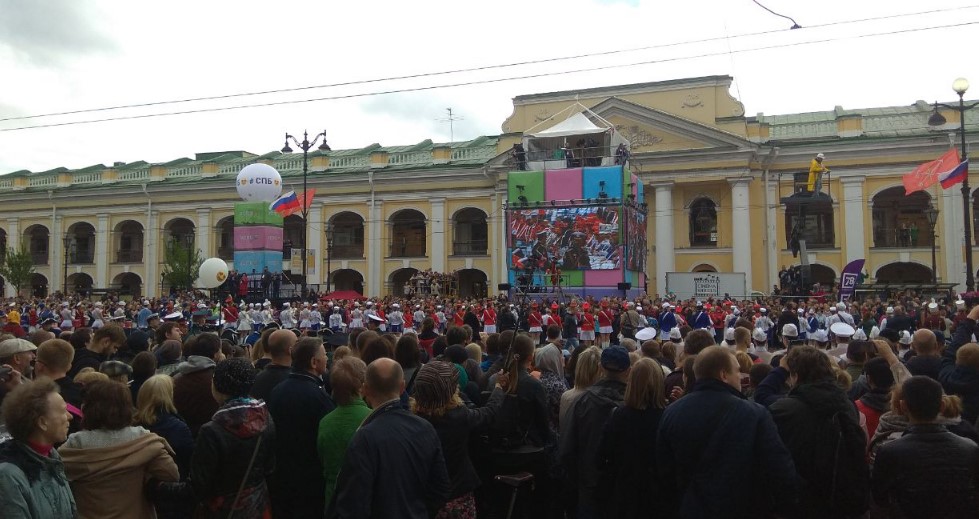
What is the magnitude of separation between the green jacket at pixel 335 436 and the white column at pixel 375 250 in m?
43.5

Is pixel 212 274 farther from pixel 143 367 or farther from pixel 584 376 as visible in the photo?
pixel 584 376

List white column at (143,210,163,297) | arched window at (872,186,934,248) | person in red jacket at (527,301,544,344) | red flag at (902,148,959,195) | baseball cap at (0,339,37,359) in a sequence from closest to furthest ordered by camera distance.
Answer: baseball cap at (0,339,37,359), person in red jacket at (527,301,544,344), red flag at (902,148,959,195), arched window at (872,186,934,248), white column at (143,210,163,297)

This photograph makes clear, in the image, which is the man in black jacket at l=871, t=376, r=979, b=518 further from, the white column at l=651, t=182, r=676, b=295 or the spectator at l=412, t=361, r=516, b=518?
the white column at l=651, t=182, r=676, b=295

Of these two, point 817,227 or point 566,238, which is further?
point 817,227

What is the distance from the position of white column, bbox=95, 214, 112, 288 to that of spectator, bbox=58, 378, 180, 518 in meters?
55.2

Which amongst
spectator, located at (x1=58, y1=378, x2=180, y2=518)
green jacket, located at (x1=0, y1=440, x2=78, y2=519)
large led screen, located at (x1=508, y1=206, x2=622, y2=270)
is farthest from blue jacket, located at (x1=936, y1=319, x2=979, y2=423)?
large led screen, located at (x1=508, y1=206, x2=622, y2=270)

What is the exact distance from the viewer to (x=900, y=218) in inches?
1598

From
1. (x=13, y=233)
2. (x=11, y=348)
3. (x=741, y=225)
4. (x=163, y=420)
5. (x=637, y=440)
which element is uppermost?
(x=13, y=233)

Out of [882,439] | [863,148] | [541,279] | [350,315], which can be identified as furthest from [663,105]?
[882,439]

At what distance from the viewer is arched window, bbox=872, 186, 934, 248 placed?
1556 inches

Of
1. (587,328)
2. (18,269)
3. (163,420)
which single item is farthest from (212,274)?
(18,269)

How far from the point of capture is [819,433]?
174 inches

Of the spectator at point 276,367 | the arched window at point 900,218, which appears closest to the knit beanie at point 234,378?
the spectator at point 276,367

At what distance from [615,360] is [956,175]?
78.1ft
